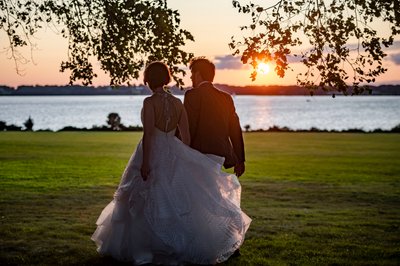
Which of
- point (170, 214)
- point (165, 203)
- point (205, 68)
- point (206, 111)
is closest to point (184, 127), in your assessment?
point (206, 111)

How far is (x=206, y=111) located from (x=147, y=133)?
1118 mm

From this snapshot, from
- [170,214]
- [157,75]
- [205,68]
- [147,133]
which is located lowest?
[170,214]

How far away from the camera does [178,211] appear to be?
315 inches

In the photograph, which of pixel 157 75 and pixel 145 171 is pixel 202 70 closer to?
pixel 157 75

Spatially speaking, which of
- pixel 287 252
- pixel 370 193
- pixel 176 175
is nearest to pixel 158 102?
pixel 176 175

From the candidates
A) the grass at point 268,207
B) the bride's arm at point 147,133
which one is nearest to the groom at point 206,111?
the bride's arm at point 147,133

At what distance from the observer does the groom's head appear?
8.67m

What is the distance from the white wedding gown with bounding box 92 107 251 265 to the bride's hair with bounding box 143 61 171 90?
2.17 ft

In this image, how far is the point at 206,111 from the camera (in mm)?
8734

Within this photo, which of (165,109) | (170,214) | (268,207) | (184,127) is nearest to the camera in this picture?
(170,214)

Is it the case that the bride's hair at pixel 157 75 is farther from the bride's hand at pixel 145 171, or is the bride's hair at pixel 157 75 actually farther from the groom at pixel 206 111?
the bride's hand at pixel 145 171

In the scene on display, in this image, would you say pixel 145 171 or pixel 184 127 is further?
pixel 184 127

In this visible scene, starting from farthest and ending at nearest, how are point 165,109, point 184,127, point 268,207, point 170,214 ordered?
point 268,207, point 184,127, point 165,109, point 170,214

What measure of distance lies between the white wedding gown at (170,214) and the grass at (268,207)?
482 mm
